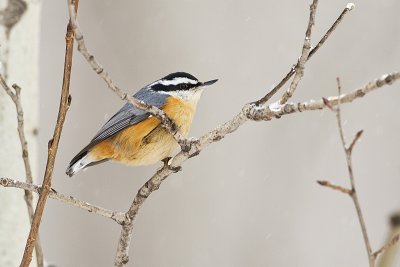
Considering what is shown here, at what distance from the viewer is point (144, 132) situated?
2.96 m

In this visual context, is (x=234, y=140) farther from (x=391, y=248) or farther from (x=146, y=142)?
(x=391, y=248)

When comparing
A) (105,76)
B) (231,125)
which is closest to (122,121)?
(231,125)

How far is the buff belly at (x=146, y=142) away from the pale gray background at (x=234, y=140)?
3114mm

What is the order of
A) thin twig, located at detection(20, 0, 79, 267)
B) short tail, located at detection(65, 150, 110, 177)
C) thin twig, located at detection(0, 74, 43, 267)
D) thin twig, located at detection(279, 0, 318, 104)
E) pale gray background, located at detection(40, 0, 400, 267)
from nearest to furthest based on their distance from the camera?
thin twig, located at detection(20, 0, 79, 267)
thin twig, located at detection(279, 0, 318, 104)
thin twig, located at detection(0, 74, 43, 267)
short tail, located at detection(65, 150, 110, 177)
pale gray background, located at detection(40, 0, 400, 267)

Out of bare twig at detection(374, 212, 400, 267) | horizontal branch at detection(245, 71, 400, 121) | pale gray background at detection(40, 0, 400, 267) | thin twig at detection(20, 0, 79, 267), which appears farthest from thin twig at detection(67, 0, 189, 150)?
pale gray background at detection(40, 0, 400, 267)

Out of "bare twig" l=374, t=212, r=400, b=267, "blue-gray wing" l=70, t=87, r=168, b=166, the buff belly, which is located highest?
"blue-gray wing" l=70, t=87, r=168, b=166

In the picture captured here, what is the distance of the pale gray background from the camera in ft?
21.3

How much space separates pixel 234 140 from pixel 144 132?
4.47 meters

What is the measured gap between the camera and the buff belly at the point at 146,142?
288 cm

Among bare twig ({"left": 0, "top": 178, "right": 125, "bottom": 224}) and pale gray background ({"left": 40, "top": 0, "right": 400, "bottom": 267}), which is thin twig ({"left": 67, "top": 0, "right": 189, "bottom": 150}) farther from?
pale gray background ({"left": 40, "top": 0, "right": 400, "bottom": 267})

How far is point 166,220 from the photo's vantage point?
256 inches

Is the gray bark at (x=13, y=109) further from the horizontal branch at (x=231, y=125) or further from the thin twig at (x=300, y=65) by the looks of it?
the thin twig at (x=300, y=65)

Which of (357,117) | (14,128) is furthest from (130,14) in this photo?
(14,128)

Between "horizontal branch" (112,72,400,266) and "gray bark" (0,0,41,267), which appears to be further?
"gray bark" (0,0,41,267)
